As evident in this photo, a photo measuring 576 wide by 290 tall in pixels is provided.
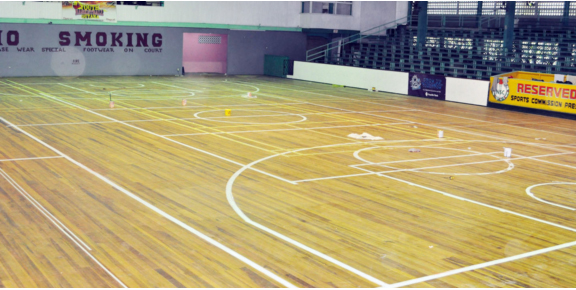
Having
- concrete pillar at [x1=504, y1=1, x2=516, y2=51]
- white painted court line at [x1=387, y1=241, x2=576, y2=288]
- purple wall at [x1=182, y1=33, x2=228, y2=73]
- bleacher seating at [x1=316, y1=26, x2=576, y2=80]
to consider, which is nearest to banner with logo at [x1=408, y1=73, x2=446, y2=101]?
bleacher seating at [x1=316, y1=26, x2=576, y2=80]

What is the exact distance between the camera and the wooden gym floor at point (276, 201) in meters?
8.23

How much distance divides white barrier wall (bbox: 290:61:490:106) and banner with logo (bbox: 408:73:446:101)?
1.01 feet

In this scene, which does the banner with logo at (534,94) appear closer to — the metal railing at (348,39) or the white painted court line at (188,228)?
the metal railing at (348,39)

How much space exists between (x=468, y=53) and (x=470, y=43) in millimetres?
2917

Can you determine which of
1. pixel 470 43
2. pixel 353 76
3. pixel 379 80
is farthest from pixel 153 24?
pixel 470 43

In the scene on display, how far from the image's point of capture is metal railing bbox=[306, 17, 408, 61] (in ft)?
148

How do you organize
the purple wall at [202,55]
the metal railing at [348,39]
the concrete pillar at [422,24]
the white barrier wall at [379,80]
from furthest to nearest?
the metal railing at [348,39], the purple wall at [202,55], the concrete pillar at [422,24], the white barrier wall at [379,80]

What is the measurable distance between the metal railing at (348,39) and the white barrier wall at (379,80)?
4.76m

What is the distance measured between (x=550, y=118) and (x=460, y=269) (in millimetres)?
19121

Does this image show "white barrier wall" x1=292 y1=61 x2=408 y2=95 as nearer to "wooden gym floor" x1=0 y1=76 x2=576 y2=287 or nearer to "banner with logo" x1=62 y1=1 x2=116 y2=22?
"wooden gym floor" x1=0 y1=76 x2=576 y2=287

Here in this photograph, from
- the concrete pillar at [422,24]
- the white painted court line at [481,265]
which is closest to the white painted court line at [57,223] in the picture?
the white painted court line at [481,265]

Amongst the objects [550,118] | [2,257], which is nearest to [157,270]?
[2,257]

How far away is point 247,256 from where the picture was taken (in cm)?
867

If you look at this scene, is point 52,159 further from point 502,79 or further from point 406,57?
point 406,57
